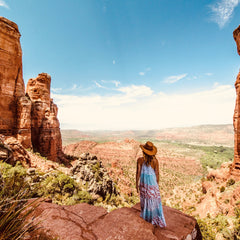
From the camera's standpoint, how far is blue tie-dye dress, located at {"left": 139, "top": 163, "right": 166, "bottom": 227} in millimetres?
3746

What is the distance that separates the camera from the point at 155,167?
162 inches

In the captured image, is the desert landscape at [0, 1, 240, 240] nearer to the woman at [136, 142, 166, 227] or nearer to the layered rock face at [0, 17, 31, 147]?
the layered rock face at [0, 17, 31, 147]

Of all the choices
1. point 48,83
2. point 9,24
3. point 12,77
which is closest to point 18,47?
point 9,24

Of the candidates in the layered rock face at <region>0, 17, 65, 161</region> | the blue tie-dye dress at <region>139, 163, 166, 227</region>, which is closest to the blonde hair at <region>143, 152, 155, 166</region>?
the blue tie-dye dress at <region>139, 163, 166, 227</region>

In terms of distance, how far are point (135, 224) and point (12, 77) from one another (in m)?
19.0

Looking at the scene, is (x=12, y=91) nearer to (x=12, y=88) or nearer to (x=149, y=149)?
(x=12, y=88)

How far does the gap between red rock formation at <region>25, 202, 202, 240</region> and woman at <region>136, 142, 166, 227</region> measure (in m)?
0.22

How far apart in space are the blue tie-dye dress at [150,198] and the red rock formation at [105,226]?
19 centimetres

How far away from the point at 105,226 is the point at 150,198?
4.84 ft

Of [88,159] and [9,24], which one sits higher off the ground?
[9,24]

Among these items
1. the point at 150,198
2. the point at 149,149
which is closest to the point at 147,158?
the point at 149,149

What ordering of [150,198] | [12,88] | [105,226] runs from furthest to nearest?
[12,88] < [150,198] < [105,226]

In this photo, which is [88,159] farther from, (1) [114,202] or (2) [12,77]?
(2) [12,77]

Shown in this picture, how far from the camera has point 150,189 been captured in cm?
388
